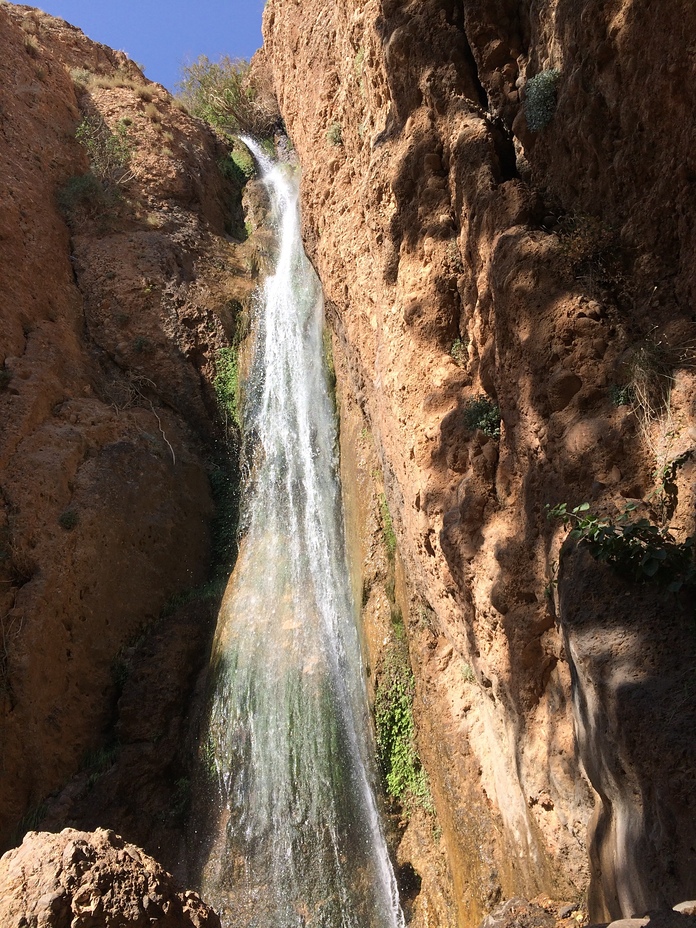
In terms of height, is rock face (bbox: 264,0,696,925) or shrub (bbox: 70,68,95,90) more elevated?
shrub (bbox: 70,68,95,90)

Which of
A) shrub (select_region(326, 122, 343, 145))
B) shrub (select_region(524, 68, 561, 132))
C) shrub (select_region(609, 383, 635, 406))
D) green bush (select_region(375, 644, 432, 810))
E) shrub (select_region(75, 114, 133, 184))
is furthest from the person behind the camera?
shrub (select_region(75, 114, 133, 184))

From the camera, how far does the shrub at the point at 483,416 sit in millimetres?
6816

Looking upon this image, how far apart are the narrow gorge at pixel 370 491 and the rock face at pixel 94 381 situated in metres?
0.06

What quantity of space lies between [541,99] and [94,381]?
9.91 m

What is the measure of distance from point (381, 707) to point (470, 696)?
6.63 ft

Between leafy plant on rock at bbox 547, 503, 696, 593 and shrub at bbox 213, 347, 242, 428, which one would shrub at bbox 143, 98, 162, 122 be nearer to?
shrub at bbox 213, 347, 242, 428

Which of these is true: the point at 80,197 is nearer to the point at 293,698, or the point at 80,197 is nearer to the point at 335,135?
the point at 335,135

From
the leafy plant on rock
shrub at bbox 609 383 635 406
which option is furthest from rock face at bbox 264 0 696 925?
the leafy plant on rock

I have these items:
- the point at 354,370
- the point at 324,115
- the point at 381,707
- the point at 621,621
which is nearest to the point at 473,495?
the point at 621,621

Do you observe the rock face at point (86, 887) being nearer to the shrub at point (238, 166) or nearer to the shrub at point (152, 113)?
the shrub at point (152, 113)

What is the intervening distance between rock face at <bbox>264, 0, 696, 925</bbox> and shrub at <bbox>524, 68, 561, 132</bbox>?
0.03 m

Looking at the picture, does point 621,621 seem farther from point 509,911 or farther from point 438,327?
point 438,327

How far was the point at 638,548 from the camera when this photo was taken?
173 inches

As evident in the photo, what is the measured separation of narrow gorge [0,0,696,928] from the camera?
15.6 feet
